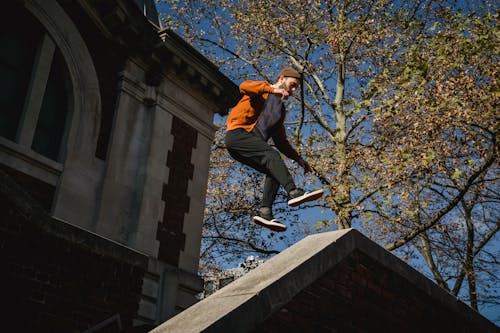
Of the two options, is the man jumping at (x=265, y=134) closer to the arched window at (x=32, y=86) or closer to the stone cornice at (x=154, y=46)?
the arched window at (x=32, y=86)

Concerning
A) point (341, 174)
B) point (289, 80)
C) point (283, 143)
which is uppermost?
point (341, 174)

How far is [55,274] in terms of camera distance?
582 cm

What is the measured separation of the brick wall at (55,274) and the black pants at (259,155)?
215cm

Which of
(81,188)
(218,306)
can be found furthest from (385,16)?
(218,306)

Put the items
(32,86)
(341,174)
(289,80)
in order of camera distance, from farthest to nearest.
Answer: (341,174), (32,86), (289,80)

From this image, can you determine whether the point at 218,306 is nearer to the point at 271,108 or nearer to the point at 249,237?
the point at 271,108

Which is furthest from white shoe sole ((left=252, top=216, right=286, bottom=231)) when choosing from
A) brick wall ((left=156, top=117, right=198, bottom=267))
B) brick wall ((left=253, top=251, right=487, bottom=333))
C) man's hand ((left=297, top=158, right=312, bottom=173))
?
brick wall ((left=156, top=117, right=198, bottom=267))

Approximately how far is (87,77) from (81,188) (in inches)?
84.3

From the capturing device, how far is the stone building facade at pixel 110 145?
6.55 m

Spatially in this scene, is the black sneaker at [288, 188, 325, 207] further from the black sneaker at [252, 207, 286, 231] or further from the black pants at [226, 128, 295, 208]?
→ the black sneaker at [252, 207, 286, 231]

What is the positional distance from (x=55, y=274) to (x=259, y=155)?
2666mm

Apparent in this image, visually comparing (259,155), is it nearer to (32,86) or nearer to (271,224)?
(271,224)

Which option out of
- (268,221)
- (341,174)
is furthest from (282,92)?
(341,174)

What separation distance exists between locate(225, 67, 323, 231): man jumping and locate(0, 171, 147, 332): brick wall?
208cm
